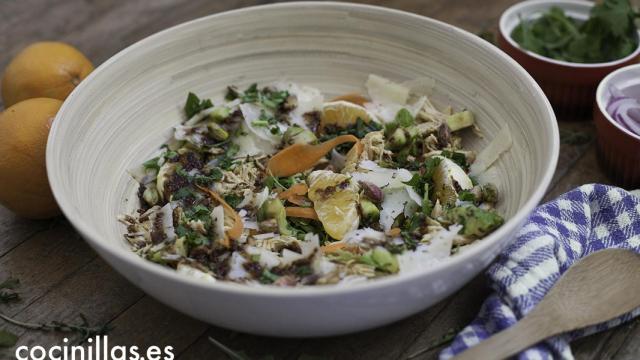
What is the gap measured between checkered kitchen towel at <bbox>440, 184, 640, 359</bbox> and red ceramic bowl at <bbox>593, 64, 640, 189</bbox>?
7.3 inches

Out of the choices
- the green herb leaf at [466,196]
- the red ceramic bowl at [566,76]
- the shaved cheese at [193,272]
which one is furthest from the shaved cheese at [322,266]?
the red ceramic bowl at [566,76]

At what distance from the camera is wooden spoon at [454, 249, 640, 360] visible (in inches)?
66.0

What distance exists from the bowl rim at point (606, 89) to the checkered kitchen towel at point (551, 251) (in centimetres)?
23

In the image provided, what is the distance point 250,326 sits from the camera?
1638mm

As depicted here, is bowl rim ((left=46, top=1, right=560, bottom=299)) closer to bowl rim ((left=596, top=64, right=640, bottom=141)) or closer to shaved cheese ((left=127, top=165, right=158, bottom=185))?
shaved cheese ((left=127, top=165, right=158, bottom=185))

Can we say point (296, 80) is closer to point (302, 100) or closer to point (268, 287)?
point (302, 100)

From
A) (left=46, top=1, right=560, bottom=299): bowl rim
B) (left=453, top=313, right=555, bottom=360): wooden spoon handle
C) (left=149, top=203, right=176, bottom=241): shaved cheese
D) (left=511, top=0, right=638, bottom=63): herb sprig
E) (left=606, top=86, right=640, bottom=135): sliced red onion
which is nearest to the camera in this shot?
(left=46, top=1, right=560, bottom=299): bowl rim

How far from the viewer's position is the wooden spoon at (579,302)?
1.68 metres

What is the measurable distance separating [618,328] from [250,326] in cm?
98

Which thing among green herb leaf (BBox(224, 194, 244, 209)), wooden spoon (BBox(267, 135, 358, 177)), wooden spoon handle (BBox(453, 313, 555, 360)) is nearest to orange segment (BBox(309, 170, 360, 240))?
wooden spoon (BBox(267, 135, 358, 177))

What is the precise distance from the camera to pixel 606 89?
243cm

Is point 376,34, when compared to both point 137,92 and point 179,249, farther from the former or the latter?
point 179,249

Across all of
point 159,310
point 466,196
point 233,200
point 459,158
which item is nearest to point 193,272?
point 159,310

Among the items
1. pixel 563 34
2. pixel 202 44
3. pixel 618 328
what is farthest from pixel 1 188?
pixel 563 34
